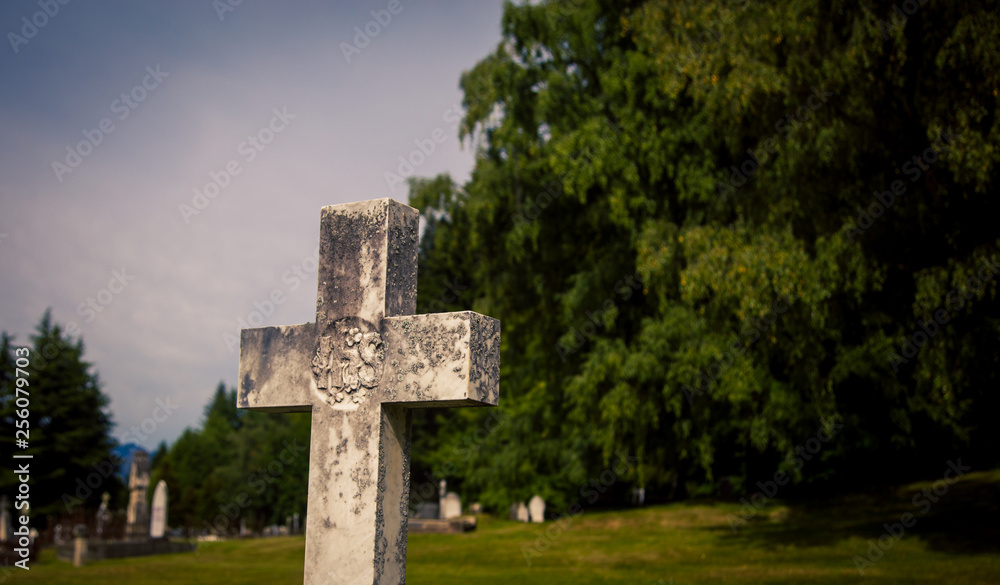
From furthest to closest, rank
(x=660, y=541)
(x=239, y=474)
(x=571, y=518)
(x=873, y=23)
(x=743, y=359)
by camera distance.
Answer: (x=239, y=474), (x=571, y=518), (x=660, y=541), (x=743, y=359), (x=873, y=23)

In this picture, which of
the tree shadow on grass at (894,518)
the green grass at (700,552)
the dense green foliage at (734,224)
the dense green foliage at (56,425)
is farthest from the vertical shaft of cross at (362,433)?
the dense green foliage at (56,425)

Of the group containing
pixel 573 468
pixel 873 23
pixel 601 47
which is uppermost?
pixel 601 47

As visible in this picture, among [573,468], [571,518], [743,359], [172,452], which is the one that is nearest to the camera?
[743,359]

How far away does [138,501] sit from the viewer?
27.2 meters

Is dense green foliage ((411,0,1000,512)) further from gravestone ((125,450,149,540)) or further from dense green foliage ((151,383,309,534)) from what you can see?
dense green foliage ((151,383,309,534))

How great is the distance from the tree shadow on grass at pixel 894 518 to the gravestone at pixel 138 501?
17.5 meters

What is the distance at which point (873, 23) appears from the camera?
11016 millimetres

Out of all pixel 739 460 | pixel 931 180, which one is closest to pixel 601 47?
pixel 931 180

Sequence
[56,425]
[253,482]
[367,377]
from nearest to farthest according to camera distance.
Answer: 1. [367,377]
2. [56,425]
3. [253,482]

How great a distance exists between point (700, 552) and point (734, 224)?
19.6 ft

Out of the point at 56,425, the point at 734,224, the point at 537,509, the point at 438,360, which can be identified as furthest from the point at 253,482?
the point at 438,360

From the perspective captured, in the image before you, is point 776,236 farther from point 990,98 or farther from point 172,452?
point 172,452

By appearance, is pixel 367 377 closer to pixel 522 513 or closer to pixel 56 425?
pixel 522 513

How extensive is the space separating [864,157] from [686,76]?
128 inches
